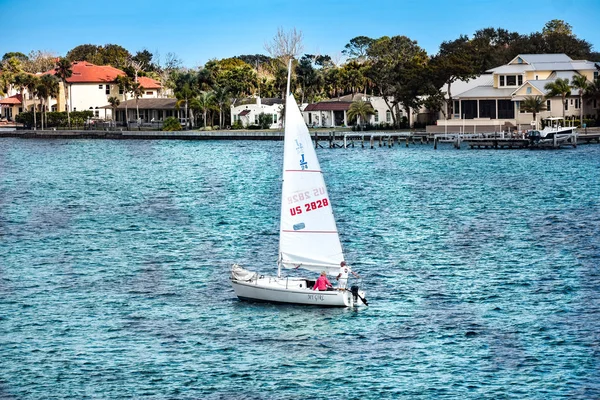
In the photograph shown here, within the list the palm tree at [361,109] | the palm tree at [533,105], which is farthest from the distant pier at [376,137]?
the palm tree at [533,105]

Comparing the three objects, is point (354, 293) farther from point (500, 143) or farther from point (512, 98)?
point (512, 98)

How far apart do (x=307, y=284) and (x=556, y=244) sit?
76.8 ft

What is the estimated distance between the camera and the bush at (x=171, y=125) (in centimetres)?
18955

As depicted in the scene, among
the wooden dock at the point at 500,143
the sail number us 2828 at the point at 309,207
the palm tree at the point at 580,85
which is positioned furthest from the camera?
the palm tree at the point at 580,85

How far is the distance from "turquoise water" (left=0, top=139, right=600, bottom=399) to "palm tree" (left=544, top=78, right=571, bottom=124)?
55.9 meters

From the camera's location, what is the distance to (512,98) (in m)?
158

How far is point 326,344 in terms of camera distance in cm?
3969

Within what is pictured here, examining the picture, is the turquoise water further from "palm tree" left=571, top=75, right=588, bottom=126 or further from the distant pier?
"palm tree" left=571, top=75, right=588, bottom=126

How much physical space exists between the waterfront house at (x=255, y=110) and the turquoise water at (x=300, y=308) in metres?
85.0

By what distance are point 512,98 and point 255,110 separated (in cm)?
4754

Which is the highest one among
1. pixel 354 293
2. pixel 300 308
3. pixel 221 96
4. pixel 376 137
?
pixel 221 96

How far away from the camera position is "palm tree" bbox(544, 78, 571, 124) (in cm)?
15162

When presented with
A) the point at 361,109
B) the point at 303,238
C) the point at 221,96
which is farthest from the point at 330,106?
the point at 303,238

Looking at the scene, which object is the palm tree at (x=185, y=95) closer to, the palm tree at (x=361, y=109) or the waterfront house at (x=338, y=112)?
the waterfront house at (x=338, y=112)
